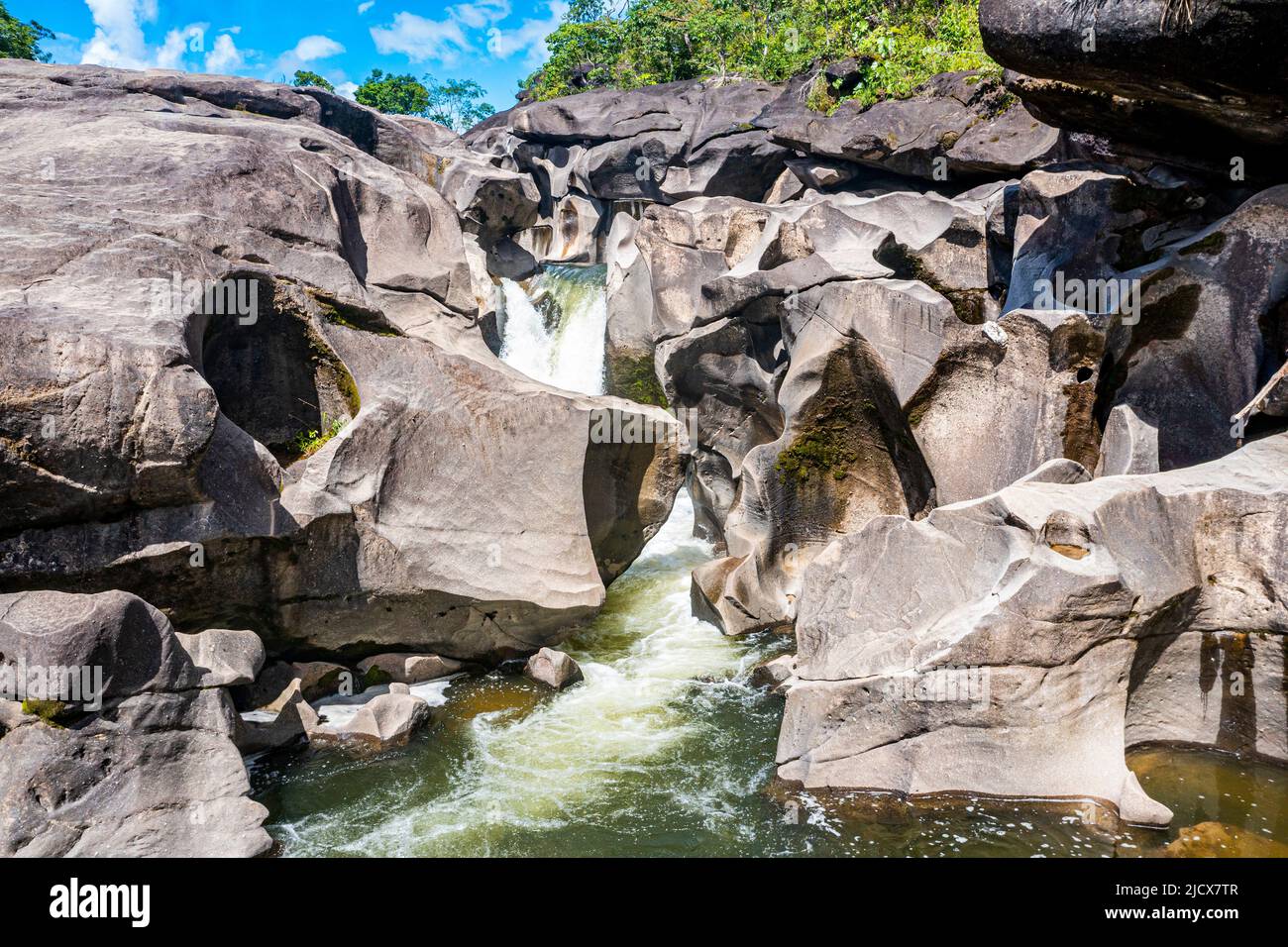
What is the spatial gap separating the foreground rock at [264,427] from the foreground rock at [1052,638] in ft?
11.5

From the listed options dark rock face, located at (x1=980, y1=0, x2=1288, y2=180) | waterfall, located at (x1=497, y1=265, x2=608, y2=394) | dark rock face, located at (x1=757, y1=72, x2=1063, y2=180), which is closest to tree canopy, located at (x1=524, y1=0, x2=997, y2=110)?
dark rock face, located at (x1=757, y1=72, x2=1063, y2=180)

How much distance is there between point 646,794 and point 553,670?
2.47 m

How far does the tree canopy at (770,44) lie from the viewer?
841 inches

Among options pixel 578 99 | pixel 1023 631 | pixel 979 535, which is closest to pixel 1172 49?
pixel 979 535

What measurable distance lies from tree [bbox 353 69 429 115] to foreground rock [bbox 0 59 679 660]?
120 feet

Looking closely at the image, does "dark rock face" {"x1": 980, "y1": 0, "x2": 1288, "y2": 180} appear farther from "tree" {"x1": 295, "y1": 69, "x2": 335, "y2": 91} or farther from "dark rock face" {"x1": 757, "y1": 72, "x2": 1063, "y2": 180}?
"tree" {"x1": 295, "y1": 69, "x2": 335, "y2": 91}

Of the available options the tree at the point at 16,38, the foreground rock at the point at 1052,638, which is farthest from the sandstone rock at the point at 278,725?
the tree at the point at 16,38

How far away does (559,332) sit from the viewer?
62.2 feet

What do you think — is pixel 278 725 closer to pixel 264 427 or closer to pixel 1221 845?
pixel 264 427

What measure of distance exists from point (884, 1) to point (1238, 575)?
890 inches

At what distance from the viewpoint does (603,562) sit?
443 inches

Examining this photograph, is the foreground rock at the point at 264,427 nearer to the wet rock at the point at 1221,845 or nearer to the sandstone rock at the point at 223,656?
the sandstone rock at the point at 223,656

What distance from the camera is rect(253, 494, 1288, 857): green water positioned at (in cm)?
691

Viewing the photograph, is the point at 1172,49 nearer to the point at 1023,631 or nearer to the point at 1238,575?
the point at 1238,575
